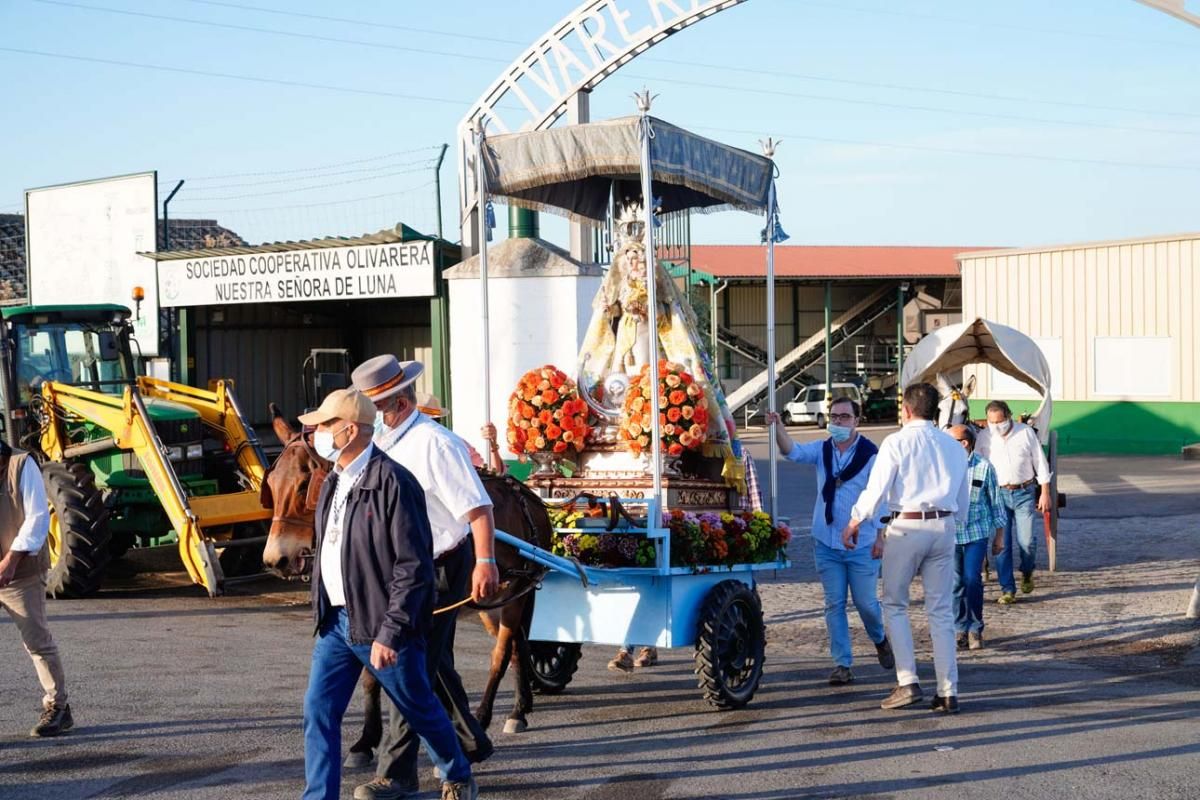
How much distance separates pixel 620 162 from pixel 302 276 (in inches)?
527

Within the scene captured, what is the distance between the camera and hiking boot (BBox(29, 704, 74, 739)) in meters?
7.90

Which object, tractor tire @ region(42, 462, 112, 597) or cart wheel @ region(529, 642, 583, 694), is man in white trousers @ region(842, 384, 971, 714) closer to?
cart wheel @ region(529, 642, 583, 694)

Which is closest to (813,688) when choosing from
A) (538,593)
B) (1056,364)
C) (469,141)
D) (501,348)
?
(538,593)

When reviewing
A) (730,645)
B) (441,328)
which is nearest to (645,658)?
(730,645)

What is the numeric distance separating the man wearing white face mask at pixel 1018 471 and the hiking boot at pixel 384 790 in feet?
25.4

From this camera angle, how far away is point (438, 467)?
6.57 m

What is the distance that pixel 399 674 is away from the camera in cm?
588

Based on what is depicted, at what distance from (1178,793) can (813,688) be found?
312 cm

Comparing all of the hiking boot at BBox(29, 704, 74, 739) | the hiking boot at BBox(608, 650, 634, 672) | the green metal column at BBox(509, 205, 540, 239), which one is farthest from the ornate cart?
the green metal column at BBox(509, 205, 540, 239)

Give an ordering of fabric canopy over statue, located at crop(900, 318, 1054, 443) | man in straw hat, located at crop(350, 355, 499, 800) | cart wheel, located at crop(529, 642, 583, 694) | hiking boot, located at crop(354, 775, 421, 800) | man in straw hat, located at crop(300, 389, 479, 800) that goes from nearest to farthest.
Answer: man in straw hat, located at crop(300, 389, 479, 800) < man in straw hat, located at crop(350, 355, 499, 800) < hiking boot, located at crop(354, 775, 421, 800) < cart wheel, located at crop(529, 642, 583, 694) < fabric canopy over statue, located at crop(900, 318, 1054, 443)

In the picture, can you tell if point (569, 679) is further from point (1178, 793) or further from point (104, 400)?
point (104, 400)

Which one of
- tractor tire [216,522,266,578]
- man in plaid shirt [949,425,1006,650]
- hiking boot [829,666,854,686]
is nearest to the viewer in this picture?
hiking boot [829,666,854,686]

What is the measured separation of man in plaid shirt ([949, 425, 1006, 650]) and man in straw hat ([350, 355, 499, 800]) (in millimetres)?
4996

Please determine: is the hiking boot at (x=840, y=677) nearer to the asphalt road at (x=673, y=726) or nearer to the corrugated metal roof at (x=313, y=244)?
the asphalt road at (x=673, y=726)
